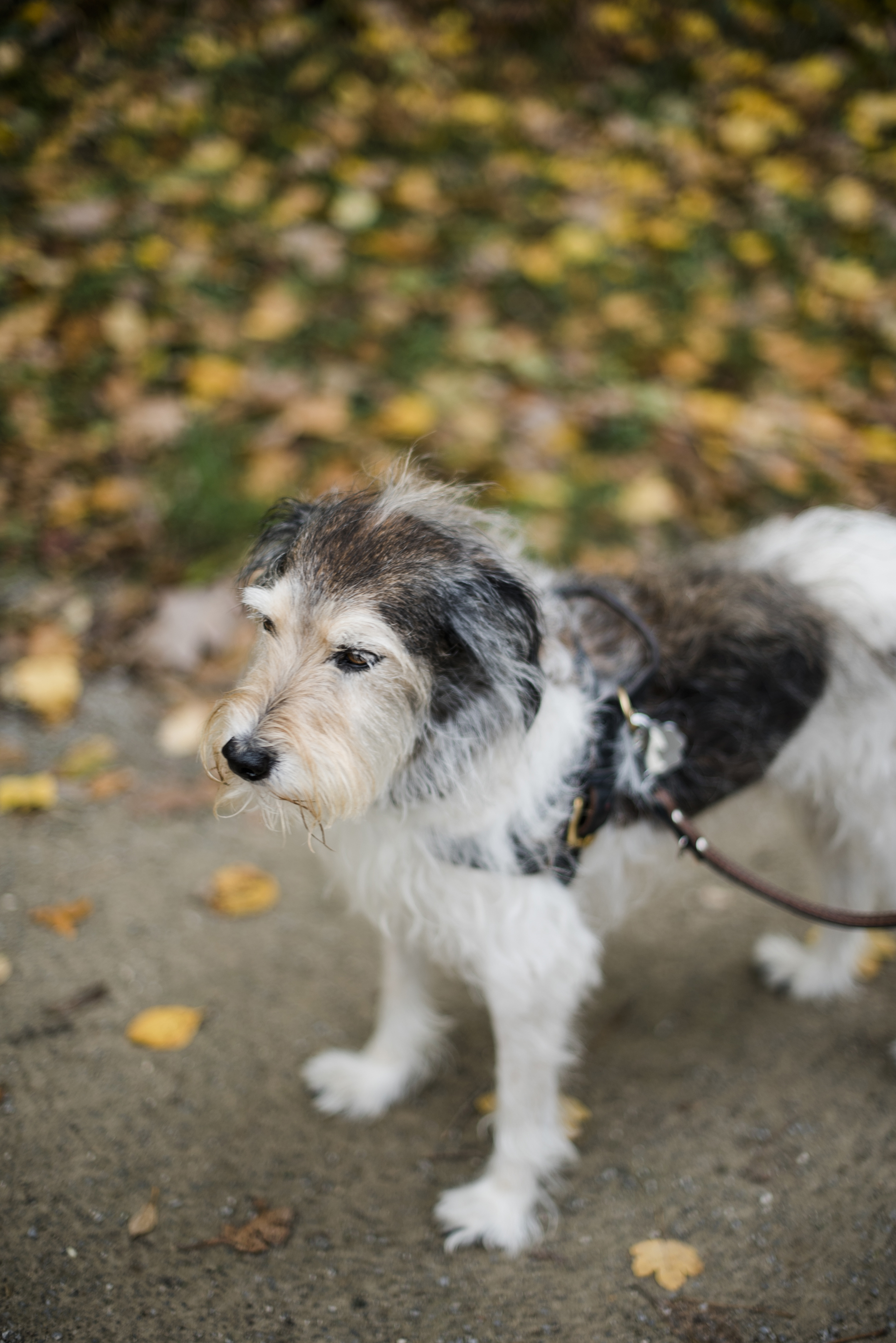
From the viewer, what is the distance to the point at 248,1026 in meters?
3.17

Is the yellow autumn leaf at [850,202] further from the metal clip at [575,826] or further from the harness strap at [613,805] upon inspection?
the metal clip at [575,826]

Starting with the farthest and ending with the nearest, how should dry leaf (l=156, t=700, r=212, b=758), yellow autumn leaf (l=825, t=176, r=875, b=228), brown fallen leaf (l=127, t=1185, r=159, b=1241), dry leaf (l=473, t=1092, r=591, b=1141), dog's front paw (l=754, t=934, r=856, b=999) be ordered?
yellow autumn leaf (l=825, t=176, r=875, b=228) < dry leaf (l=156, t=700, r=212, b=758) < dog's front paw (l=754, t=934, r=856, b=999) < dry leaf (l=473, t=1092, r=591, b=1141) < brown fallen leaf (l=127, t=1185, r=159, b=1241)

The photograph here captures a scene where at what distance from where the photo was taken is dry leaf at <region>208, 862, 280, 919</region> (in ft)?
11.7

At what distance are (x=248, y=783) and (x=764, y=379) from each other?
16.9ft

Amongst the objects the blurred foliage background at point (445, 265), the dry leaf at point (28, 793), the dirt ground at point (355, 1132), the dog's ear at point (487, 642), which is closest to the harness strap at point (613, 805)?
the dog's ear at point (487, 642)

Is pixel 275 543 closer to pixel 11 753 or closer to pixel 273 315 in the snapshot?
pixel 11 753

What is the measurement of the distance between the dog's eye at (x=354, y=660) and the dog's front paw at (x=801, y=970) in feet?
7.37

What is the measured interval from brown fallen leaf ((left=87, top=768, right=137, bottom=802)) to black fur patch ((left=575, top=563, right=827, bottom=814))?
7.58 ft

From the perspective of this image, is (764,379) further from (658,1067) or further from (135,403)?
(658,1067)

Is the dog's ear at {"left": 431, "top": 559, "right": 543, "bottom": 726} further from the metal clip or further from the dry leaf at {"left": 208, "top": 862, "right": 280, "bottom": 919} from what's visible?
the dry leaf at {"left": 208, "top": 862, "right": 280, "bottom": 919}

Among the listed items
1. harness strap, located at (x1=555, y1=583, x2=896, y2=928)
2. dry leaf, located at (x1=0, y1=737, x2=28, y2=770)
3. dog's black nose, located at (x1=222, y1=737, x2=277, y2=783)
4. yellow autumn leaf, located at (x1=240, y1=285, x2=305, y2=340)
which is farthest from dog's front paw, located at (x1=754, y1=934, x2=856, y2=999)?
yellow autumn leaf, located at (x1=240, y1=285, x2=305, y2=340)

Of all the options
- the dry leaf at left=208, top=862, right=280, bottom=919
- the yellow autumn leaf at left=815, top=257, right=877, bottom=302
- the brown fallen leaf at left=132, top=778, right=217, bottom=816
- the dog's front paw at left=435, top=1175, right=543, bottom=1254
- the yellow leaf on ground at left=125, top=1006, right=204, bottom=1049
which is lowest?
the brown fallen leaf at left=132, top=778, right=217, bottom=816

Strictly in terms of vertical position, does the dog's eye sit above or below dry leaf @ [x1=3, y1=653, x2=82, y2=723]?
above

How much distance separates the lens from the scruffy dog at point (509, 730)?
7.13 ft
